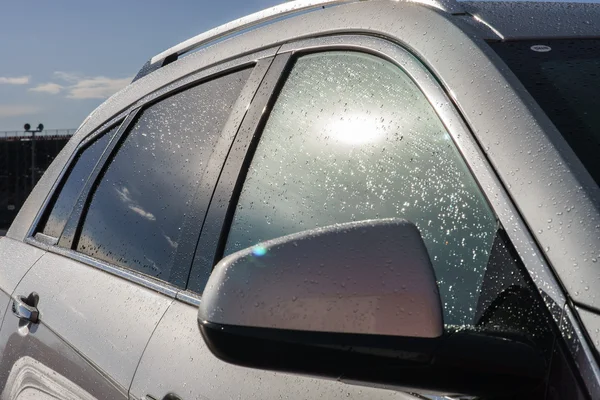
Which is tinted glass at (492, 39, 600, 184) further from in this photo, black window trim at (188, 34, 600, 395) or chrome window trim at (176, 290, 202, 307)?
chrome window trim at (176, 290, 202, 307)

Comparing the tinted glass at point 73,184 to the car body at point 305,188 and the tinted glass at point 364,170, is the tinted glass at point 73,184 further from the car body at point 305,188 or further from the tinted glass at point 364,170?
the tinted glass at point 364,170

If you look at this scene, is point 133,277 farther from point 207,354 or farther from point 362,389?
point 362,389

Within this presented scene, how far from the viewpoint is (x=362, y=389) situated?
1.53m

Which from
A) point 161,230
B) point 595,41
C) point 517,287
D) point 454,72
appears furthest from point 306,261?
point 161,230

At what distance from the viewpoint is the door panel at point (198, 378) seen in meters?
1.62

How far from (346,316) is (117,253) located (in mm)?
1616

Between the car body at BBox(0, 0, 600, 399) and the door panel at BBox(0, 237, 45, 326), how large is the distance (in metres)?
0.03

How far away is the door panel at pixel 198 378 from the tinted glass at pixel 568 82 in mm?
460

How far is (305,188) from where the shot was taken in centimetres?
194

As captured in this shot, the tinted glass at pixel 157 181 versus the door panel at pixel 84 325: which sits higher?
Answer: the tinted glass at pixel 157 181

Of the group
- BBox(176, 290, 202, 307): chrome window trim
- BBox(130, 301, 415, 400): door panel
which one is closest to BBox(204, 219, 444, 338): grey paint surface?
BBox(130, 301, 415, 400): door panel

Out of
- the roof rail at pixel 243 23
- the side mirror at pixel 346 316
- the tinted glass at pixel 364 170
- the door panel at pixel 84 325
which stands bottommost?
the door panel at pixel 84 325

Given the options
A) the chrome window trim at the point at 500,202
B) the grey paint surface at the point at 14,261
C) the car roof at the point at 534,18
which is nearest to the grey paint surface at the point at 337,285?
the chrome window trim at the point at 500,202

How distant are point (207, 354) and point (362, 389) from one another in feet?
1.65
